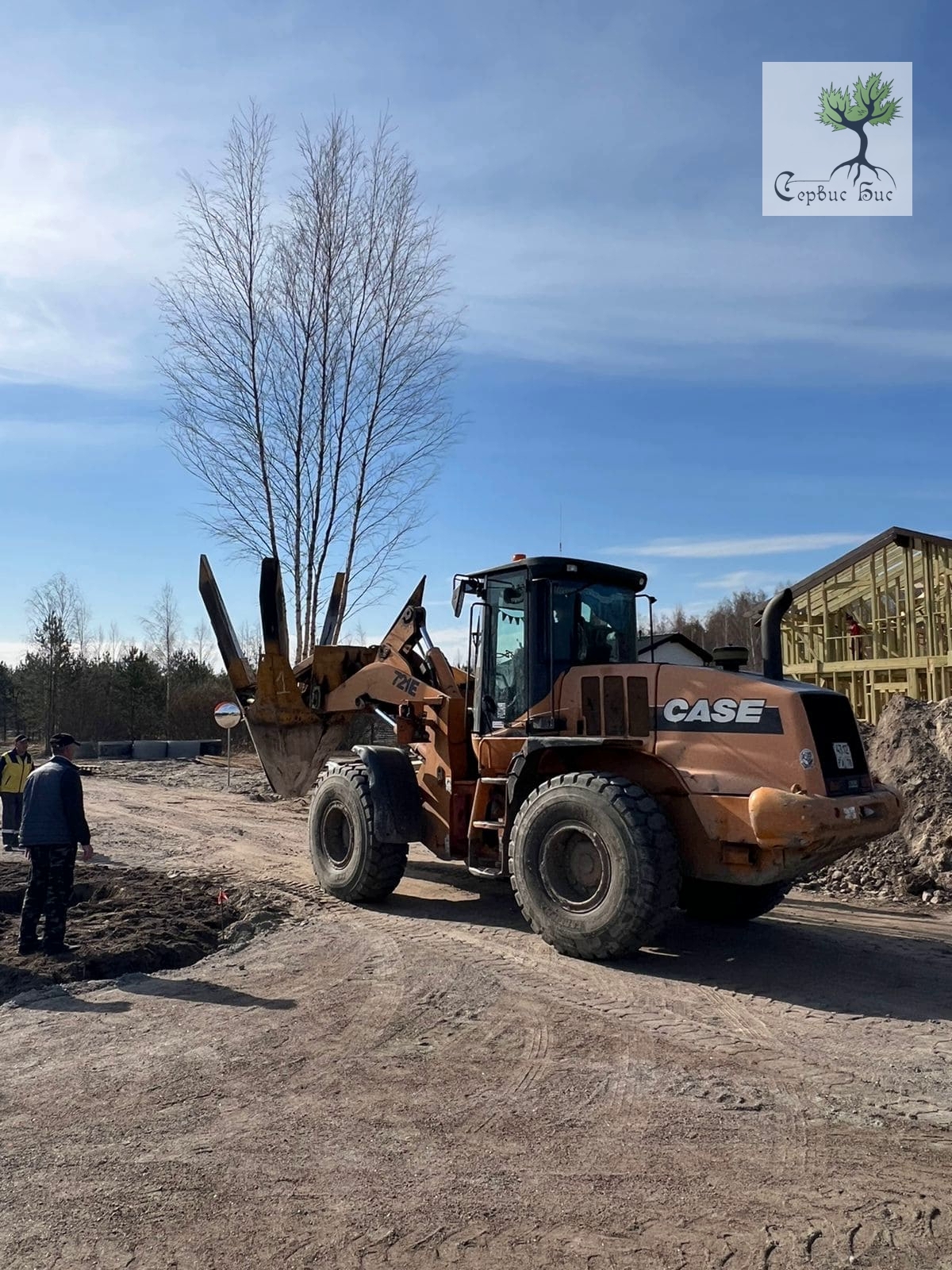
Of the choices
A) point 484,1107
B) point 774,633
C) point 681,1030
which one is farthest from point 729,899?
point 484,1107

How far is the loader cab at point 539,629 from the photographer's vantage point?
321 inches

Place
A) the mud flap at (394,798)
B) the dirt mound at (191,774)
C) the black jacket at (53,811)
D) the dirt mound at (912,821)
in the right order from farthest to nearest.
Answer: the dirt mound at (191,774), the dirt mound at (912,821), the mud flap at (394,798), the black jacket at (53,811)

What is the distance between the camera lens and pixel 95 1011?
245 inches

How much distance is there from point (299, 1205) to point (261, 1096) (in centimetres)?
113

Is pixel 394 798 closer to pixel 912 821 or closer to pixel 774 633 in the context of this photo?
pixel 774 633

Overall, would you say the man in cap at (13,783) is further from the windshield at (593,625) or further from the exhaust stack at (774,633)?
the exhaust stack at (774,633)

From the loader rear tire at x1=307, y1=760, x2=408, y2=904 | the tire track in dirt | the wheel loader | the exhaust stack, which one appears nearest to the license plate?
the wheel loader

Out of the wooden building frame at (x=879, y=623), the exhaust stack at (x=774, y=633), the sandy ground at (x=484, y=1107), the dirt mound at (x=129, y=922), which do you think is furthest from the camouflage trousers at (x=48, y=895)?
the wooden building frame at (x=879, y=623)

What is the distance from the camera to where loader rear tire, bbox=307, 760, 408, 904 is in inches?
356

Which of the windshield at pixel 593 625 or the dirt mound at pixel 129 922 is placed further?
the windshield at pixel 593 625

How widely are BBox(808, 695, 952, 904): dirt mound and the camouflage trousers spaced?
7.69 meters

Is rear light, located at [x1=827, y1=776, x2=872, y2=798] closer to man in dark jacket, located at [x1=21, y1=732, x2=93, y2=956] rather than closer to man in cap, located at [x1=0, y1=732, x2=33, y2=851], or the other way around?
man in dark jacket, located at [x1=21, y1=732, x2=93, y2=956]

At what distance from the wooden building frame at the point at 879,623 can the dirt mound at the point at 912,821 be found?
21.7 ft

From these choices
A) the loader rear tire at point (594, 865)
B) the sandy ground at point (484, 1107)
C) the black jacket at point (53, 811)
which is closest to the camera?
the sandy ground at point (484, 1107)
